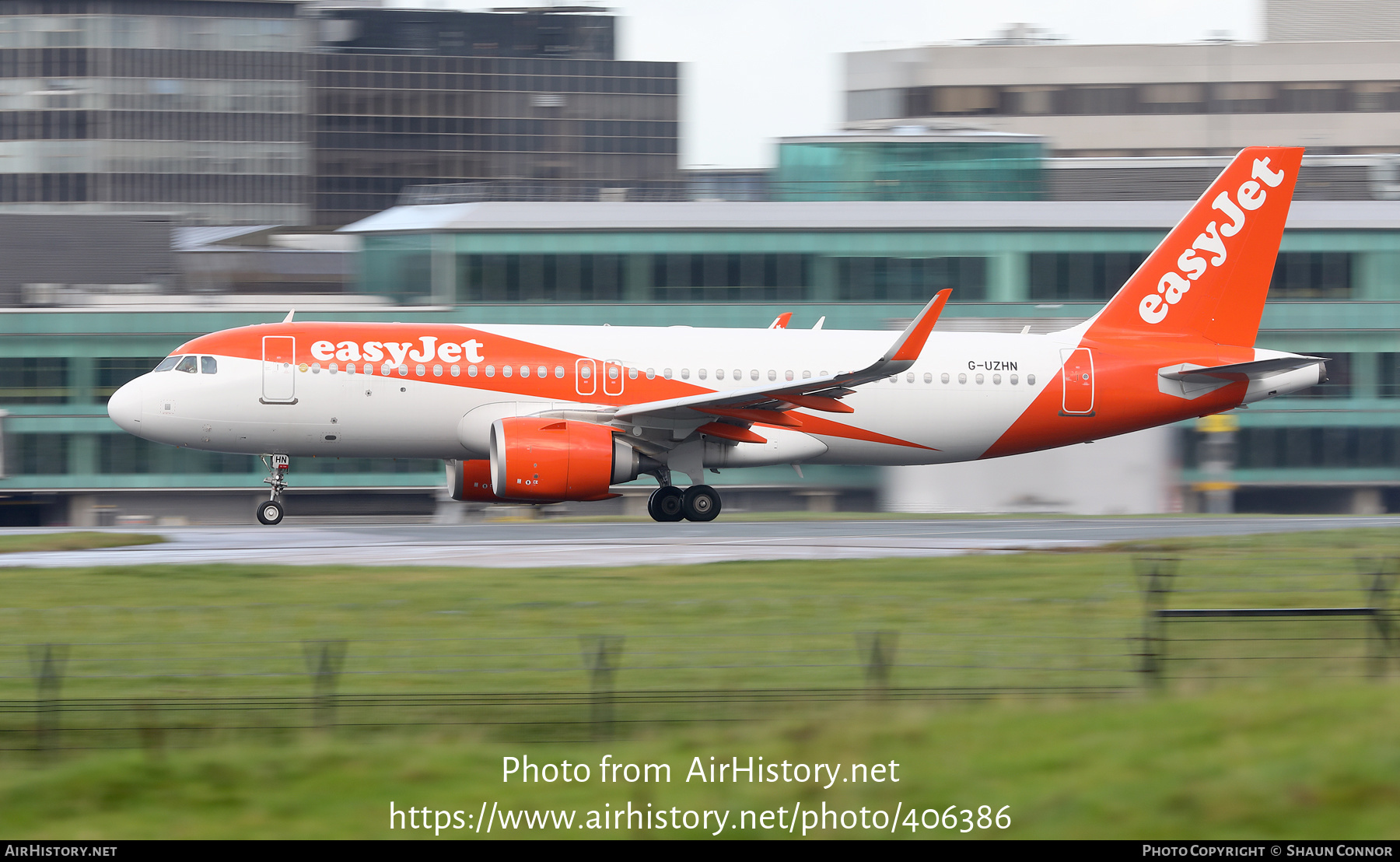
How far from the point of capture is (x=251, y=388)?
28.0 meters

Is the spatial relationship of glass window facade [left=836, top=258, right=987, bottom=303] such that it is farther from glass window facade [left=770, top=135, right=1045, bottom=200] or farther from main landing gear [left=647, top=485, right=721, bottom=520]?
main landing gear [left=647, top=485, right=721, bottom=520]

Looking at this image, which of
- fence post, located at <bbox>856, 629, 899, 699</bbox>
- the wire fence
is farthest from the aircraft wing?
fence post, located at <bbox>856, 629, 899, 699</bbox>

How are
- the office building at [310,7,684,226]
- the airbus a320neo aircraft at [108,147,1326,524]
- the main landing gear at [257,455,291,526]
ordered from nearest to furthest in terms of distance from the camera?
the airbus a320neo aircraft at [108,147,1326,524], the main landing gear at [257,455,291,526], the office building at [310,7,684,226]

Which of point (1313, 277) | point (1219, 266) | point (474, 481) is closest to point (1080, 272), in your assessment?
point (1313, 277)

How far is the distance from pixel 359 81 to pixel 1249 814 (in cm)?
13814

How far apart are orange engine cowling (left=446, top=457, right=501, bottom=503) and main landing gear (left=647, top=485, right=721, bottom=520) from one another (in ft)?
10.7

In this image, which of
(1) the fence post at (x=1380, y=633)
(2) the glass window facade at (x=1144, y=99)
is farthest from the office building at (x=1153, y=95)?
(1) the fence post at (x=1380, y=633)

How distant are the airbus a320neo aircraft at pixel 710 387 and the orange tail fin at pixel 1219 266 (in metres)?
0.05

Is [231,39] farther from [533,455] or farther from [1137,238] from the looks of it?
[533,455]

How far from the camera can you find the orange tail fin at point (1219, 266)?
31.9 m

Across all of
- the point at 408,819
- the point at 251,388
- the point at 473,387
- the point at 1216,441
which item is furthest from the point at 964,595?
the point at 1216,441

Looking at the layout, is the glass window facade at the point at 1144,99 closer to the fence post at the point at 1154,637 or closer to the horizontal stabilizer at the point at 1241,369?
the horizontal stabilizer at the point at 1241,369

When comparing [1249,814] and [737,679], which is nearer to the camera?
[1249,814]

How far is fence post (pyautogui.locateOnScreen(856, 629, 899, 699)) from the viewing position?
11.8m
